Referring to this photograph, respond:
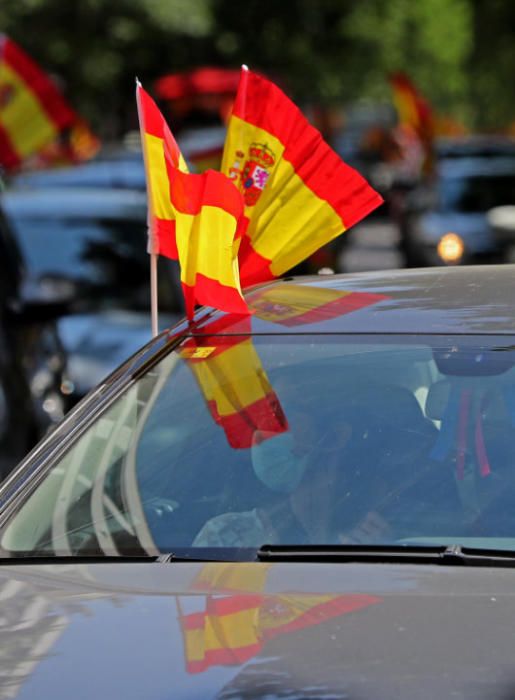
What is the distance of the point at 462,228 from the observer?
16.9 m

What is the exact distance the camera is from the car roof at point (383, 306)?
12.5ft

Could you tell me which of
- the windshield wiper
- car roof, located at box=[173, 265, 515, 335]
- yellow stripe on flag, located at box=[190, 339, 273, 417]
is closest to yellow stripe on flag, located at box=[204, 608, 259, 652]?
the windshield wiper

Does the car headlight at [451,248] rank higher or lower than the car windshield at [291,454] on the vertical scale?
lower

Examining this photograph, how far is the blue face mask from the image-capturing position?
366cm

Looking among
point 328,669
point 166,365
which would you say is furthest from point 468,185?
point 328,669

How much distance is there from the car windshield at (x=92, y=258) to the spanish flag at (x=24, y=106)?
4.64m

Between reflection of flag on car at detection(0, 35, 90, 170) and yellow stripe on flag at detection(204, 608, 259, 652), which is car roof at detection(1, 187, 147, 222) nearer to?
reflection of flag on car at detection(0, 35, 90, 170)

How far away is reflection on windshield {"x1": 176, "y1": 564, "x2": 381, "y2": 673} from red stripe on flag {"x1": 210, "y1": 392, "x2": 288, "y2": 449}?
1.85 ft

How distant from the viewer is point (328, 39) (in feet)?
136

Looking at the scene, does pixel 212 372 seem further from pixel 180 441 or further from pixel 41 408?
pixel 41 408

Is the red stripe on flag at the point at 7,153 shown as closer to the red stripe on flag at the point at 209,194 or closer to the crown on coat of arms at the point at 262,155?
the crown on coat of arms at the point at 262,155

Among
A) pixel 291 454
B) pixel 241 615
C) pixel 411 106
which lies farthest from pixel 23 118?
pixel 241 615

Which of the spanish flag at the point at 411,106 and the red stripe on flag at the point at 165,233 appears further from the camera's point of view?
the spanish flag at the point at 411,106

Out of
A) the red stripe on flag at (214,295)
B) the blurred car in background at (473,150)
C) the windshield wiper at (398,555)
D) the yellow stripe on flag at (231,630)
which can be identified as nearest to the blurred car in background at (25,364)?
the red stripe on flag at (214,295)
